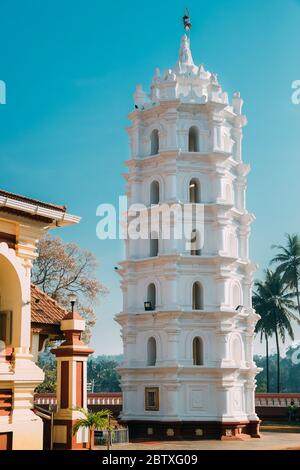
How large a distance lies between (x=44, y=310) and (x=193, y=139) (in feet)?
60.1

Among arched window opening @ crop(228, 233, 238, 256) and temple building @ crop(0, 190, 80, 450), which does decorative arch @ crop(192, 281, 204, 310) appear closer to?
arched window opening @ crop(228, 233, 238, 256)

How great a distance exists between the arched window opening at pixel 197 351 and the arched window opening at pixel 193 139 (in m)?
10.2

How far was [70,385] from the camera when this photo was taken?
21312mm

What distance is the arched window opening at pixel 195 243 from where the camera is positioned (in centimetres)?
3488

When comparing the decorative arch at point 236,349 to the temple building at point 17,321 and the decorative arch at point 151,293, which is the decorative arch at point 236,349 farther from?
the temple building at point 17,321

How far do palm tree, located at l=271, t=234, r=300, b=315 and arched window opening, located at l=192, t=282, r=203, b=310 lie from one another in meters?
25.6

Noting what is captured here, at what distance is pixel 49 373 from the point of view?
169ft

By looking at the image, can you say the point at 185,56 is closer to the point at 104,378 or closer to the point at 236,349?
the point at 236,349

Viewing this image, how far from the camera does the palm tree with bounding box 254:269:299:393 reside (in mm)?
59156

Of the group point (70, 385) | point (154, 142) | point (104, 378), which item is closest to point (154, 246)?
point (154, 142)

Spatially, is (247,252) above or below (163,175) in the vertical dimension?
below
